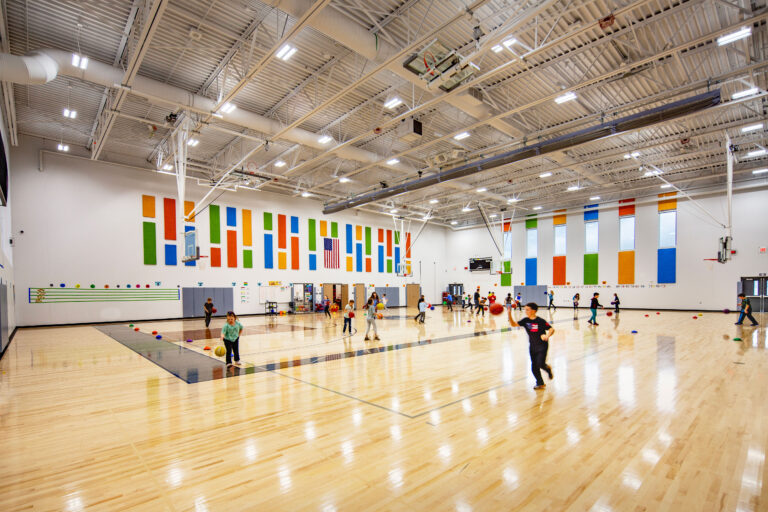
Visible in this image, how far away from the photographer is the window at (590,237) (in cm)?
2700

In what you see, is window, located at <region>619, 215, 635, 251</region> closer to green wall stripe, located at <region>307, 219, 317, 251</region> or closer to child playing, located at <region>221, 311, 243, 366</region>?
green wall stripe, located at <region>307, 219, 317, 251</region>

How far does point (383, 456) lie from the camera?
3.75 metres

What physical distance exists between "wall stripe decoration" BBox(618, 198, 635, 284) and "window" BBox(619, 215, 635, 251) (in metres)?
0.06

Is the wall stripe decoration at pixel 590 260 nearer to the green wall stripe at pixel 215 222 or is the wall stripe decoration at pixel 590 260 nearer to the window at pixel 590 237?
the window at pixel 590 237

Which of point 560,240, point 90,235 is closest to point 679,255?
point 560,240

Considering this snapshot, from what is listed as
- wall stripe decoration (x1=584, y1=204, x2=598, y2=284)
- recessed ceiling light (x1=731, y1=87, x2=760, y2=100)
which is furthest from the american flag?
recessed ceiling light (x1=731, y1=87, x2=760, y2=100)

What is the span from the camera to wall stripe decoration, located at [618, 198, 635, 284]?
25.3m

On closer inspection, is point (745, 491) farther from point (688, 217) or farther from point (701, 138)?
point (688, 217)

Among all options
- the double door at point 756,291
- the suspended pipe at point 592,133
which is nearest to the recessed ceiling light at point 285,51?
the suspended pipe at point 592,133

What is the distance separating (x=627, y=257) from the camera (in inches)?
1002

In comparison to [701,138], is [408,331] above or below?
below

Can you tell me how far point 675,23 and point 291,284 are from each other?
70.8 feet

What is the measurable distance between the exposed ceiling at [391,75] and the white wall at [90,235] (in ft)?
4.28

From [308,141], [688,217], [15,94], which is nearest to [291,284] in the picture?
[308,141]
